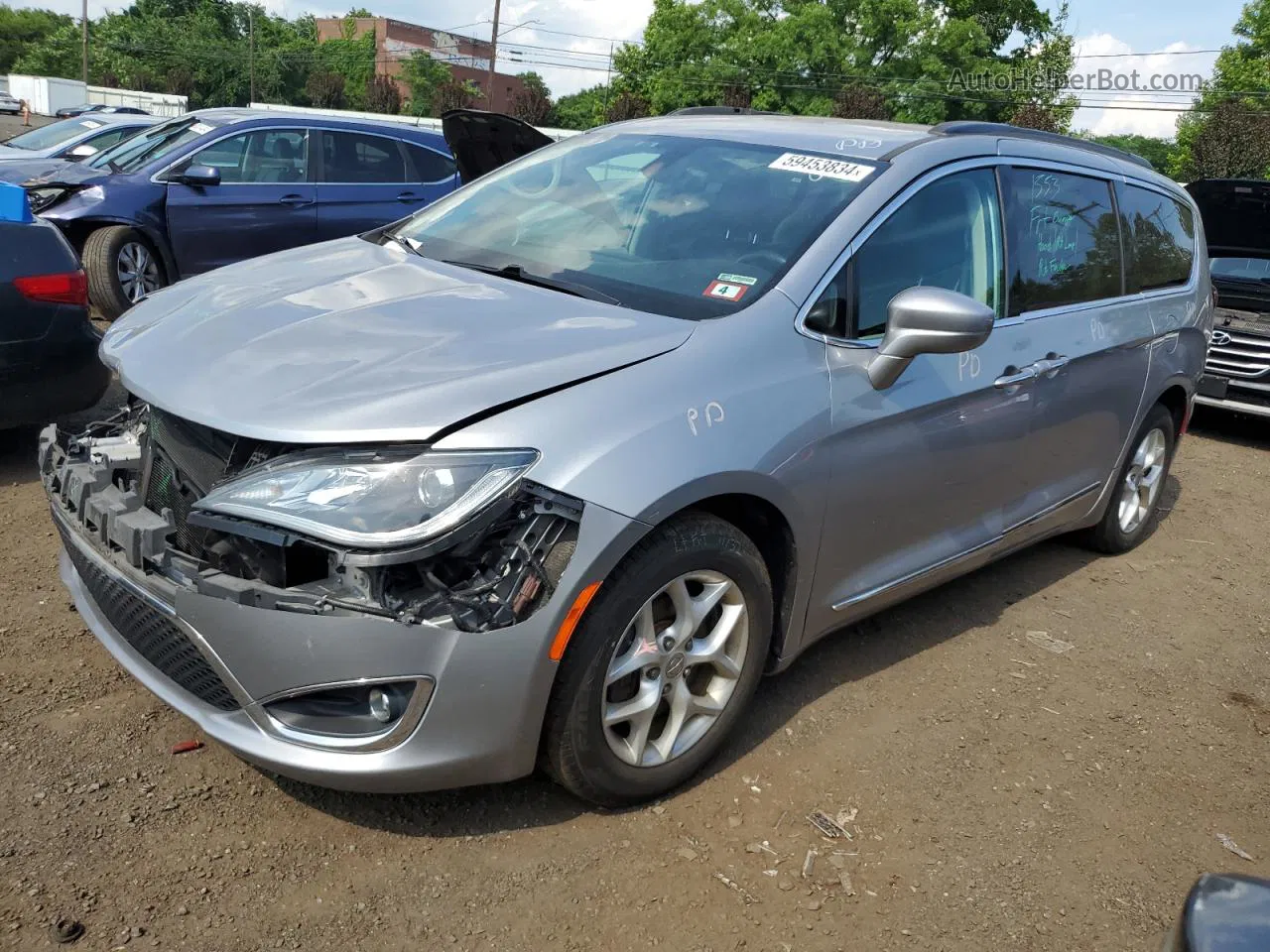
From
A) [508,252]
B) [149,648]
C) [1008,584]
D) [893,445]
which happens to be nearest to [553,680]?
[149,648]

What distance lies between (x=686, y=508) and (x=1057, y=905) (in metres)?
1.38

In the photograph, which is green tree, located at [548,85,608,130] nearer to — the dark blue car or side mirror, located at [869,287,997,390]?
the dark blue car

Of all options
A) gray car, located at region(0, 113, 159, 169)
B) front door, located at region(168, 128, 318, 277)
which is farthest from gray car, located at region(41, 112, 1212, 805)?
gray car, located at region(0, 113, 159, 169)

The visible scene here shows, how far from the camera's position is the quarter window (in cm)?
916

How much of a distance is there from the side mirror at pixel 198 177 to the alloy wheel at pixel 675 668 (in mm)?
7226

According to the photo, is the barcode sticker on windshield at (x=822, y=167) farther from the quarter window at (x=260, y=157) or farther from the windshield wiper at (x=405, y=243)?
the quarter window at (x=260, y=157)

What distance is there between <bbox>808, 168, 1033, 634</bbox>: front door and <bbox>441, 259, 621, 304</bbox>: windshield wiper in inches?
26.4

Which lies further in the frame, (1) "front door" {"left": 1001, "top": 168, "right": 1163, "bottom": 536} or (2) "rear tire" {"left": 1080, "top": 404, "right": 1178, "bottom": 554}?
(2) "rear tire" {"left": 1080, "top": 404, "right": 1178, "bottom": 554}

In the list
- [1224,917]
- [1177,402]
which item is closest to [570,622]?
[1224,917]

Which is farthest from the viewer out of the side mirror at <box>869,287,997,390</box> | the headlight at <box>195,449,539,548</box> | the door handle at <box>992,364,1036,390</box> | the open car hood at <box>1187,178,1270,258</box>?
the open car hood at <box>1187,178,1270,258</box>

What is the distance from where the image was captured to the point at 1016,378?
385cm

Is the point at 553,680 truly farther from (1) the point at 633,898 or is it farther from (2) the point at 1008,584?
(2) the point at 1008,584

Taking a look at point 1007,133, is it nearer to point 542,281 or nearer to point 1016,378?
point 1016,378

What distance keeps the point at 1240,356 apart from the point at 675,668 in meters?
7.38
